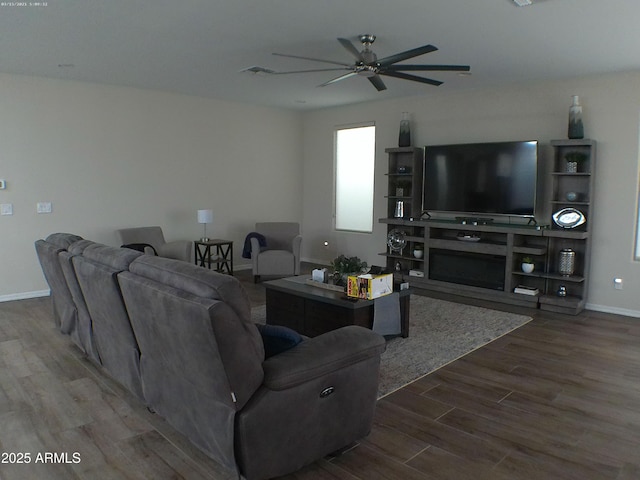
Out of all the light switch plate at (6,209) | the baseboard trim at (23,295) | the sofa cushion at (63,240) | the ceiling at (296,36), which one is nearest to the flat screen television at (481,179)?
the ceiling at (296,36)

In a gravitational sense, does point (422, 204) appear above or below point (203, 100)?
below

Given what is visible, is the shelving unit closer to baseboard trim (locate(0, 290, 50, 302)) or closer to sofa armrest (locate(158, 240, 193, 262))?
sofa armrest (locate(158, 240, 193, 262))

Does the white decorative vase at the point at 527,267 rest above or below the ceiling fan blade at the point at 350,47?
below

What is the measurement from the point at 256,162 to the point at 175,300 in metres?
6.30

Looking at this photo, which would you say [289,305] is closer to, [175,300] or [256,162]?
[175,300]

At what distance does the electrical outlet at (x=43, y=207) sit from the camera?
590 cm

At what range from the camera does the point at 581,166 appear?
5445mm

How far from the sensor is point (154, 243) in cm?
652

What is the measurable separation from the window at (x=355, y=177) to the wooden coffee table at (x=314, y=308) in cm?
343

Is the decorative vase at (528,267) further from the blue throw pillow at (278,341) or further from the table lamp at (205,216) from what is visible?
the table lamp at (205,216)

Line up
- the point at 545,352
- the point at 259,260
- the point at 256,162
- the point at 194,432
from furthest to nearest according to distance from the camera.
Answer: the point at 256,162, the point at 259,260, the point at 545,352, the point at 194,432

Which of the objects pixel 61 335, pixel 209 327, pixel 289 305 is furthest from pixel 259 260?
pixel 209 327

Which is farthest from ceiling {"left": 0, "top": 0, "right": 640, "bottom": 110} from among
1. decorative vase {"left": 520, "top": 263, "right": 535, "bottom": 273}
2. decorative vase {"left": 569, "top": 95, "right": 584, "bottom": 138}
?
decorative vase {"left": 520, "top": 263, "right": 535, "bottom": 273}

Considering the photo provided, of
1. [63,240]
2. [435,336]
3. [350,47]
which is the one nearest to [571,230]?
[435,336]
